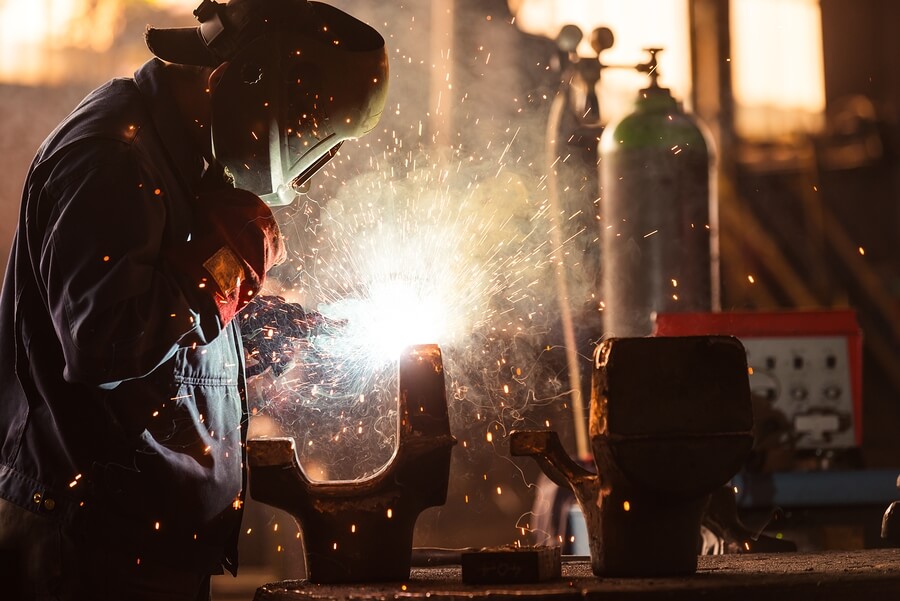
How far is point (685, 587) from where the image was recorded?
135 centimetres

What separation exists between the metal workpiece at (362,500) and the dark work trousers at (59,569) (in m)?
0.29

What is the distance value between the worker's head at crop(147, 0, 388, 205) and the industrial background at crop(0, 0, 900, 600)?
37.5 inches

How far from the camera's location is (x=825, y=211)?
27.9 feet

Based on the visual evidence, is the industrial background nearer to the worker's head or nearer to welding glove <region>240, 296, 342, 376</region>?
welding glove <region>240, 296, 342, 376</region>

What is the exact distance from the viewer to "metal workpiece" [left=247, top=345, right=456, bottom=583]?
1646 millimetres

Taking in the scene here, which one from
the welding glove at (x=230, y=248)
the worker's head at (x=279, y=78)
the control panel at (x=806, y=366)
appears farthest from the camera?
the control panel at (x=806, y=366)

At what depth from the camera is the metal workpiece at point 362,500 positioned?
64.8 inches

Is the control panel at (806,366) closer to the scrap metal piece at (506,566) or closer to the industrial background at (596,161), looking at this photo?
the industrial background at (596,161)

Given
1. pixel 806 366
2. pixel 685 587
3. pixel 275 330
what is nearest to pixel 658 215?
pixel 806 366

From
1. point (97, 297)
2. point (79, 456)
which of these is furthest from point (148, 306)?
point (79, 456)

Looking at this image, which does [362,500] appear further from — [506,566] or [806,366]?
[806,366]

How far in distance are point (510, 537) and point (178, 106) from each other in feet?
18.6

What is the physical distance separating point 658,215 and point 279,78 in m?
2.09

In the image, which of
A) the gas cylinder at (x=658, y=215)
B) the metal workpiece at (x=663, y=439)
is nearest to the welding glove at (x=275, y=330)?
the metal workpiece at (x=663, y=439)
